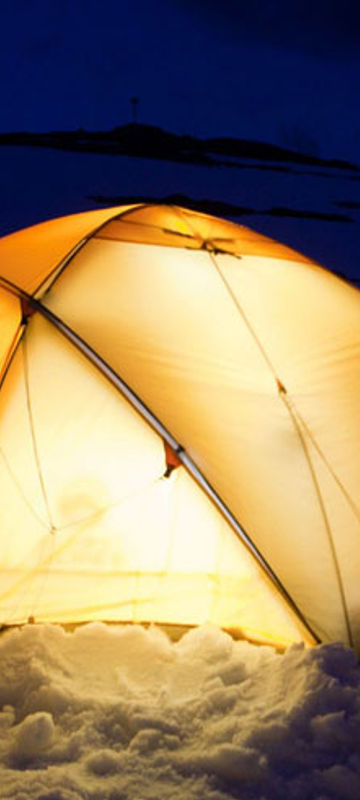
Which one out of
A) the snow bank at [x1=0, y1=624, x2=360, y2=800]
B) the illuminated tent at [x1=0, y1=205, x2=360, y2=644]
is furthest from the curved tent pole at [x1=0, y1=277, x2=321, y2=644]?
the snow bank at [x1=0, y1=624, x2=360, y2=800]

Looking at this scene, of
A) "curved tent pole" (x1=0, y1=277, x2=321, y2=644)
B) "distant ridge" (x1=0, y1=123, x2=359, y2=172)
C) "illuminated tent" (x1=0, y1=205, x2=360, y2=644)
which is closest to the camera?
"curved tent pole" (x1=0, y1=277, x2=321, y2=644)

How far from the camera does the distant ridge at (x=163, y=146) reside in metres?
41.6

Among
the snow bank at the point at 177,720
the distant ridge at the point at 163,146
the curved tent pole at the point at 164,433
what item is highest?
the distant ridge at the point at 163,146

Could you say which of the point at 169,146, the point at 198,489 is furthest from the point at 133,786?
the point at 169,146

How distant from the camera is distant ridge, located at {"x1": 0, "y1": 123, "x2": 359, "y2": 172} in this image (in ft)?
136

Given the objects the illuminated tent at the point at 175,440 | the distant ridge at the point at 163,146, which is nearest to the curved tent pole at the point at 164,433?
the illuminated tent at the point at 175,440

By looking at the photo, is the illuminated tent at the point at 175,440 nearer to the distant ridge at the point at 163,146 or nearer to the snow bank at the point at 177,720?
the snow bank at the point at 177,720

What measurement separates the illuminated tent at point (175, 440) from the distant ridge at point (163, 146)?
34.8 metres

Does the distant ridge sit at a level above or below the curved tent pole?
above

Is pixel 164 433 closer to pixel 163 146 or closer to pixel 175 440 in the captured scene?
pixel 175 440

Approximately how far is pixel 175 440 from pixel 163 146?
5010 centimetres

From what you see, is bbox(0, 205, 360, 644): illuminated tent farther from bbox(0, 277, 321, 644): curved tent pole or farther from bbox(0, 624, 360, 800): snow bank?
bbox(0, 624, 360, 800): snow bank

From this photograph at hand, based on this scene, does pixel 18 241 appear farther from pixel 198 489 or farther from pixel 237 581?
pixel 237 581

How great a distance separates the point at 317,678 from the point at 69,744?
2.99 feet
